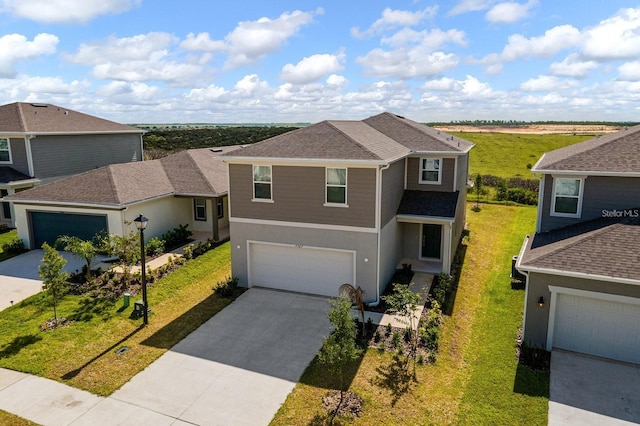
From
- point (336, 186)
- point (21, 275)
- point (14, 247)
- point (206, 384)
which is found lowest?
point (206, 384)

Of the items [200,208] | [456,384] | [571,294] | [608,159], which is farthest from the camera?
[200,208]

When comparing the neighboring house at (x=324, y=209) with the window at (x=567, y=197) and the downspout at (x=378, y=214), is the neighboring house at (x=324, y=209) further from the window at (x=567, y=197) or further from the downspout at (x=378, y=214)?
the window at (x=567, y=197)

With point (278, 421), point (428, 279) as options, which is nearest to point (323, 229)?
point (428, 279)

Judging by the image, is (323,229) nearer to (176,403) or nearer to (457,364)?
(457,364)

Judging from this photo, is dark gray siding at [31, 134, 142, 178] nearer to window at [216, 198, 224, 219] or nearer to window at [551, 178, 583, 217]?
window at [216, 198, 224, 219]

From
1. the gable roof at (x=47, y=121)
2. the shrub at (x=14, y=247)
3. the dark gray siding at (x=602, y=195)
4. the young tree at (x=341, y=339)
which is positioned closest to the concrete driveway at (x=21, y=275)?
the shrub at (x=14, y=247)

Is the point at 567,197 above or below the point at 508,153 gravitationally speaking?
above

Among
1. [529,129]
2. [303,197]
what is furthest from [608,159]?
[529,129]

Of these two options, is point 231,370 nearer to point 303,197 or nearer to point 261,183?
point 303,197
